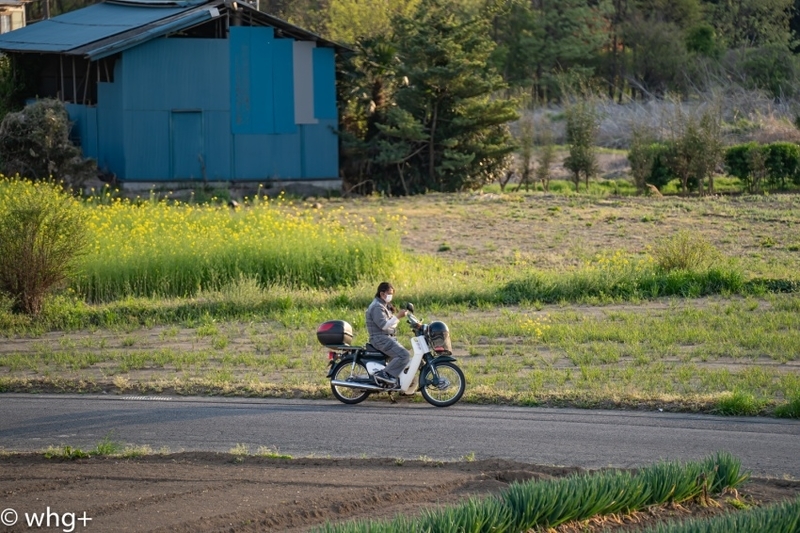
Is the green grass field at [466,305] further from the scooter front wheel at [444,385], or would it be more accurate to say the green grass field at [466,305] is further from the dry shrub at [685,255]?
the scooter front wheel at [444,385]

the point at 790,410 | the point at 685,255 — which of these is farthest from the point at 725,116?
the point at 790,410

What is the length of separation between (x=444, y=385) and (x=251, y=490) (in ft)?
12.1

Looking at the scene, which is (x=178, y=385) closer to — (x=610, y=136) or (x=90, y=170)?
(x=90, y=170)

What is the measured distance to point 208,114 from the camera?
31.9 m

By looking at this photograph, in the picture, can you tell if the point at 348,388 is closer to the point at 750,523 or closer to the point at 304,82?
the point at 750,523

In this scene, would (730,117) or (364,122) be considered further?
(730,117)

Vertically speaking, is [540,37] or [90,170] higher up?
[540,37]

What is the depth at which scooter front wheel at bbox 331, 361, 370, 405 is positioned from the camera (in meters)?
12.1

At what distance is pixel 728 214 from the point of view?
90.5 ft

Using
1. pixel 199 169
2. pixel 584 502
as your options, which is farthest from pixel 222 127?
pixel 584 502

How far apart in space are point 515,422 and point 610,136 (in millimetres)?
34342

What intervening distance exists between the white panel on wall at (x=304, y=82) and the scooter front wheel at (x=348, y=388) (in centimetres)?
2146

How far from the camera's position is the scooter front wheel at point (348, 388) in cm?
1211

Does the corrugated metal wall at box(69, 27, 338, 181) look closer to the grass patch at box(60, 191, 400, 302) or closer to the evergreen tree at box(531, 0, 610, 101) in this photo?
the grass patch at box(60, 191, 400, 302)
